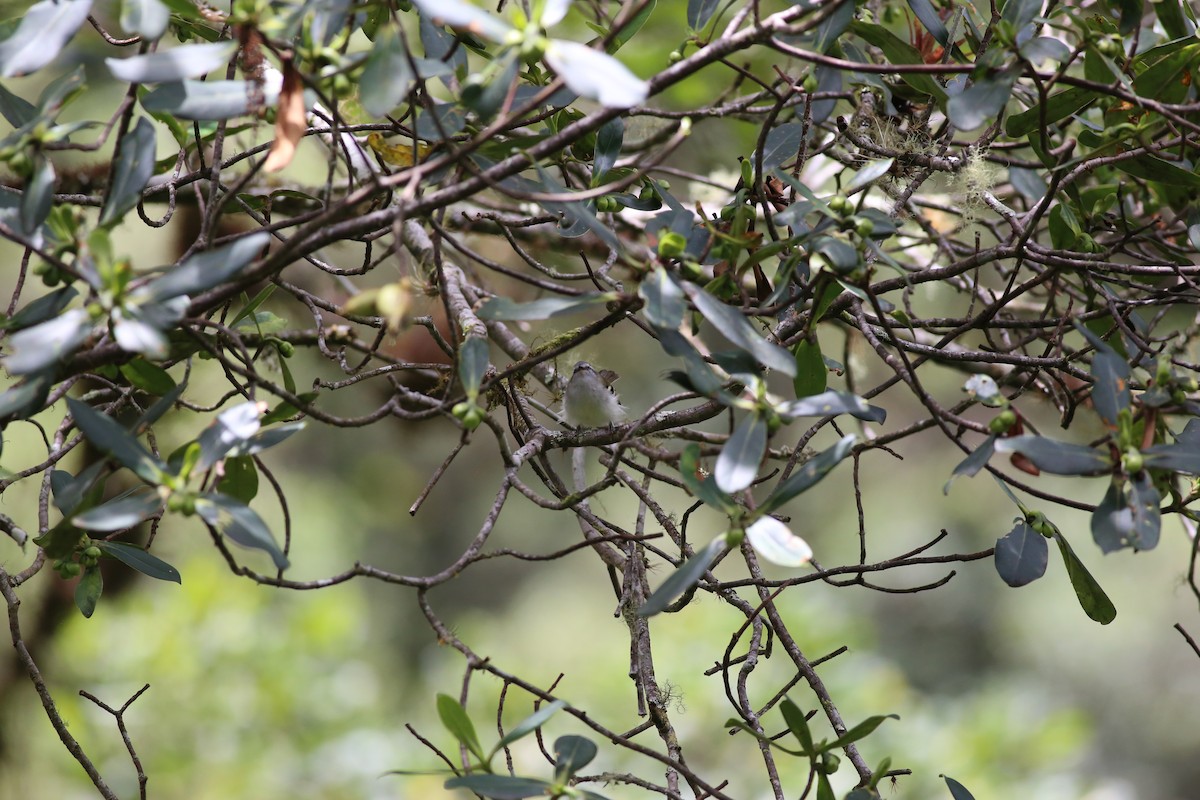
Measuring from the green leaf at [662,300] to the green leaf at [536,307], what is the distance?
0.03 meters

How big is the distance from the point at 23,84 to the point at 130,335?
255 cm

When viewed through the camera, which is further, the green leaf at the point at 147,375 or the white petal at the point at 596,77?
the green leaf at the point at 147,375

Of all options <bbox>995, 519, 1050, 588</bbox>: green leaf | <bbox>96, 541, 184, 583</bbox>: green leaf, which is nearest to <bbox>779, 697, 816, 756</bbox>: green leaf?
<bbox>995, 519, 1050, 588</bbox>: green leaf

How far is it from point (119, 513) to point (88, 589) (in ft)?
1.23

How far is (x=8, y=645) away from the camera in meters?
2.33

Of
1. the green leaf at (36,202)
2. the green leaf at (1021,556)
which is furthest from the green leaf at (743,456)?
the green leaf at (36,202)

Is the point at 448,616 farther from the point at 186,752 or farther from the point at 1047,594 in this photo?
the point at 1047,594

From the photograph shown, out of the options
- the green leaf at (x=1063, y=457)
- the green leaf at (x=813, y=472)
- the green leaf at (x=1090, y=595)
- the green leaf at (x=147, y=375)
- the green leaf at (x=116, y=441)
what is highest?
the green leaf at (x=1090, y=595)

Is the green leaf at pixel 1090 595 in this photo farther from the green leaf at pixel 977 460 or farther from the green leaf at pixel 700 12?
the green leaf at pixel 700 12

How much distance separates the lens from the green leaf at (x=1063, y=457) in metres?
0.76

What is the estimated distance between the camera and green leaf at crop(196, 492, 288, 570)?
719mm

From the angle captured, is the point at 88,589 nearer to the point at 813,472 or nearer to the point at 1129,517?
the point at 813,472

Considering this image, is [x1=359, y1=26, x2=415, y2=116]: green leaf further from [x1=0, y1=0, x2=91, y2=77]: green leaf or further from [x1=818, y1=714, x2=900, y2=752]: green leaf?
[x1=818, y1=714, x2=900, y2=752]: green leaf

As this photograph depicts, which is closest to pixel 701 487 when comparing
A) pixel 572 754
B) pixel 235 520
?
pixel 572 754
